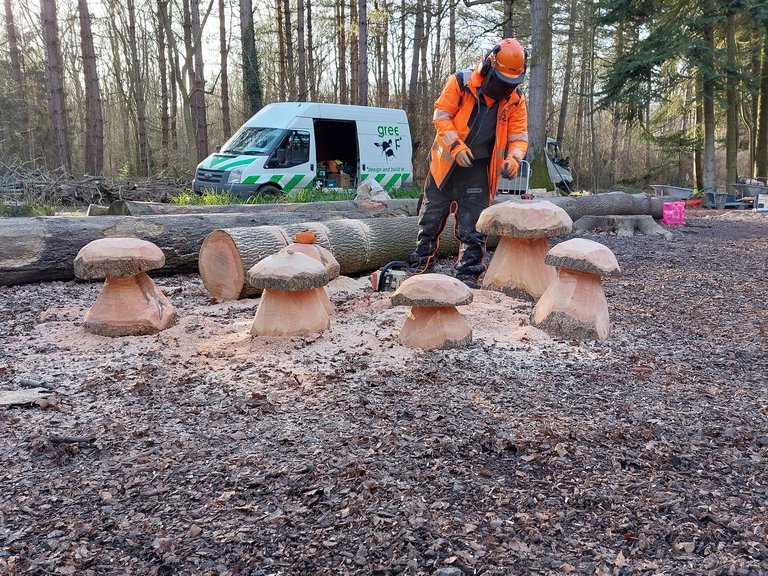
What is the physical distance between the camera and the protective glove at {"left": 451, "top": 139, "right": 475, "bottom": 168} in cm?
468

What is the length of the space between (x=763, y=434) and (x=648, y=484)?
74 cm

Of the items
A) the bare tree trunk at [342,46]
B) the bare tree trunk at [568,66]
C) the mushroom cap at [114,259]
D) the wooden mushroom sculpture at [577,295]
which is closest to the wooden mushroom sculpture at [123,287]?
the mushroom cap at [114,259]

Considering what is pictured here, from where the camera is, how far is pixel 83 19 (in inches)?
499

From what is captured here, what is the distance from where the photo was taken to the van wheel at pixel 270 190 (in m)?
10.9

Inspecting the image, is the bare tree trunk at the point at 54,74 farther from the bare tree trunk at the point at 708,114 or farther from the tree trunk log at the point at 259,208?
the bare tree trunk at the point at 708,114

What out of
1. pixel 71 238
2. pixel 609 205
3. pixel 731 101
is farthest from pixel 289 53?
pixel 731 101

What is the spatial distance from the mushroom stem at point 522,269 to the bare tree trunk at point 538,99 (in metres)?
7.40

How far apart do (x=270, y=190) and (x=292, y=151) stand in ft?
3.18

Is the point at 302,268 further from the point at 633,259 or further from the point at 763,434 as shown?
the point at 633,259

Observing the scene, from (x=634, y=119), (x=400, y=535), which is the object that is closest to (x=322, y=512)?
(x=400, y=535)

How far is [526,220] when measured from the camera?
14.4 feet

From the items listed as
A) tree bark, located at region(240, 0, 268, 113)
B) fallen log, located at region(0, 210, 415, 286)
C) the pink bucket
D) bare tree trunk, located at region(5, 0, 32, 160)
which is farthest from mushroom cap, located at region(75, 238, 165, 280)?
bare tree trunk, located at region(5, 0, 32, 160)

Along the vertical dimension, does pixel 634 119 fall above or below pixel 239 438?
above

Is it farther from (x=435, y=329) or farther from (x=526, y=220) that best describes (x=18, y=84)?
(x=435, y=329)
